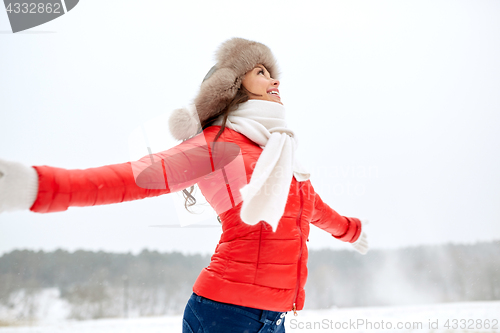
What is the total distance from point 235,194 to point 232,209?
3 cm

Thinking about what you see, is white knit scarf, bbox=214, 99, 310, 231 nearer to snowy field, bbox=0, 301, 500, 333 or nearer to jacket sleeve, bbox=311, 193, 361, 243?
jacket sleeve, bbox=311, 193, 361, 243

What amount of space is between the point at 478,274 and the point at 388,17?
2.86 metres

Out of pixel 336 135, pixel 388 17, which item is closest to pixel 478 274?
pixel 336 135

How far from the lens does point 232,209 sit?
0.65 m

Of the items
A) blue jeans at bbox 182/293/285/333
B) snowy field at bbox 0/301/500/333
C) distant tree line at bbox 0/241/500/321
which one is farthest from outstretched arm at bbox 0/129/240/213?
distant tree line at bbox 0/241/500/321

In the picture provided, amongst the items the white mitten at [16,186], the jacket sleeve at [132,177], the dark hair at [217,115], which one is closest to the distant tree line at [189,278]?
the dark hair at [217,115]

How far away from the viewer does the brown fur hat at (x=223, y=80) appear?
2.38 ft

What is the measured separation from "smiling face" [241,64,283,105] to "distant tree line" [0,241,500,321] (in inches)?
67.0

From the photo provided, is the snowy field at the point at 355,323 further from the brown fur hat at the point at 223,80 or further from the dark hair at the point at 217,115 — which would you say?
the brown fur hat at the point at 223,80

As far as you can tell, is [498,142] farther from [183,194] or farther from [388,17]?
[183,194]

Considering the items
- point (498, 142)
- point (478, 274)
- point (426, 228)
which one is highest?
point (498, 142)

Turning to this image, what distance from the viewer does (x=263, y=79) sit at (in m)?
0.86

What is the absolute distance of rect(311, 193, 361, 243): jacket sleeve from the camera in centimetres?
92

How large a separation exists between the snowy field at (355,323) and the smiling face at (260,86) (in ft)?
4.09
